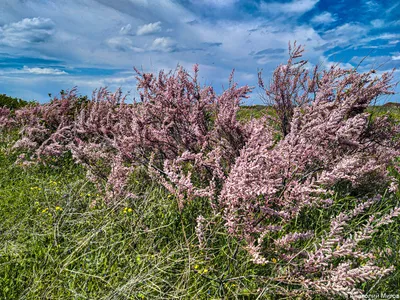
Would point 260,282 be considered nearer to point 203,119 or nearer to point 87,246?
point 87,246

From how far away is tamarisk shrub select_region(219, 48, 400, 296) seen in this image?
8.91 ft

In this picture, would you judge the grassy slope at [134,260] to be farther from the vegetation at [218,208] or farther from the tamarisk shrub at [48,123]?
the tamarisk shrub at [48,123]

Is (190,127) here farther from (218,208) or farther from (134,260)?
(134,260)

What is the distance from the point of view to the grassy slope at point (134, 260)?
2.95 metres

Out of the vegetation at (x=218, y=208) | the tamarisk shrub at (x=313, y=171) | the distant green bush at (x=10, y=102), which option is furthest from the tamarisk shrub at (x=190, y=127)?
the distant green bush at (x=10, y=102)

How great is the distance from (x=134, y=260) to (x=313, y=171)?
196cm

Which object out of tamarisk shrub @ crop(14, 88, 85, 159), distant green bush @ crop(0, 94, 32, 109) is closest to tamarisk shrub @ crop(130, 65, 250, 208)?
tamarisk shrub @ crop(14, 88, 85, 159)

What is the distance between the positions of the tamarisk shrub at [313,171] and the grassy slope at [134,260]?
0.83ft

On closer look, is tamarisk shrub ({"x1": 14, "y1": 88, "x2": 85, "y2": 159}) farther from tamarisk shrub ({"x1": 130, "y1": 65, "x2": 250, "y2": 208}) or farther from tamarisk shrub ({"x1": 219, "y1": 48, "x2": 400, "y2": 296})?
tamarisk shrub ({"x1": 219, "y1": 48, "x2": 400, "y2": 296})

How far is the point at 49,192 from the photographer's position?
5406 mm

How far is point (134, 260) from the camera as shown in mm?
3328

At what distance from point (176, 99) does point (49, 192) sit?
2.37 m

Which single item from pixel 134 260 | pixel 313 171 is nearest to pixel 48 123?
pixel 134 260

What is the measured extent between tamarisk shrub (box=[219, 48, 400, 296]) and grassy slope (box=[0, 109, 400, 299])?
0.25m
